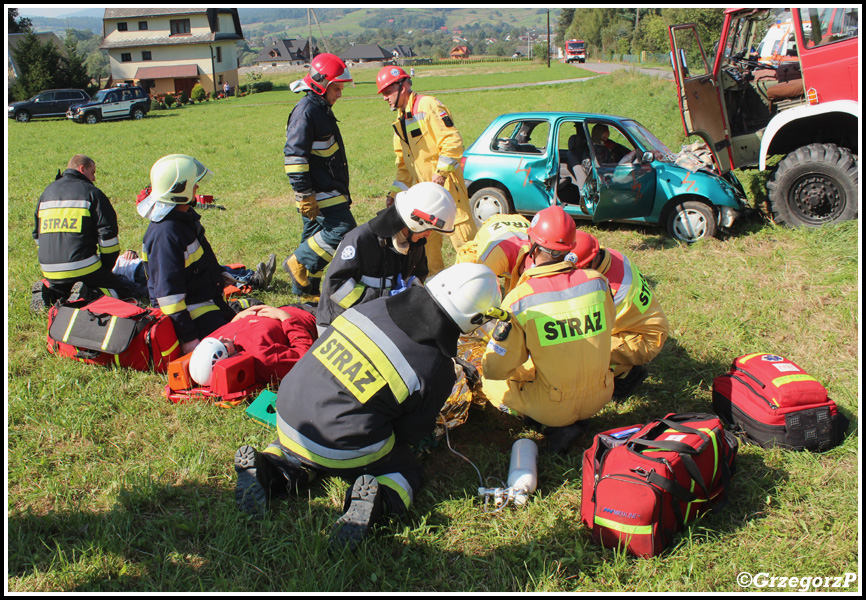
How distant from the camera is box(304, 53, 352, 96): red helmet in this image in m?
5.48

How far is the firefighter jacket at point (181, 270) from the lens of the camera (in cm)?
416

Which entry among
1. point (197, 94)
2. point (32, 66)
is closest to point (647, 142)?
point (197, 94)

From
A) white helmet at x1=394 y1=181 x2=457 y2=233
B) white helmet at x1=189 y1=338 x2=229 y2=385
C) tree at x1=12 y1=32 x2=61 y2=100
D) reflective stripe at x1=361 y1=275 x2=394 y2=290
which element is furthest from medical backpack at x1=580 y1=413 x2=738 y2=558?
tree at x1=12 y1=32 x2=61 y2=100

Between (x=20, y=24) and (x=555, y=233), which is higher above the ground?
(x=20, y=24)

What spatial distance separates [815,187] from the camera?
6625mm

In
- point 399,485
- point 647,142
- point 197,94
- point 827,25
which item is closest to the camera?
point 399,485

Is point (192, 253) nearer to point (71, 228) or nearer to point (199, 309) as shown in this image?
point (199, 309)

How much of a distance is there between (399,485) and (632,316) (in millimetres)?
1897

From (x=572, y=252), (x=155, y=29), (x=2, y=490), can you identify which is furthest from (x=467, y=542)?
(x=155, y=29)

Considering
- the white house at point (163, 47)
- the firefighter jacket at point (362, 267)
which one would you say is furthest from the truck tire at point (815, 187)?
the white house at point (163, 47)

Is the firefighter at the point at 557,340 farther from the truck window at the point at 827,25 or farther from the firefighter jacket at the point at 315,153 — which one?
the truck window at the point at 827,25

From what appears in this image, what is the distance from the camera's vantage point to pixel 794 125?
22.9 ft

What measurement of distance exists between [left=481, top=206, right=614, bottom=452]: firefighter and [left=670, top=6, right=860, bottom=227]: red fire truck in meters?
4.76

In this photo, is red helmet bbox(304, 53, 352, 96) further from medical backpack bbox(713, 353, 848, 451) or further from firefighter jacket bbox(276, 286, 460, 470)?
medical backpack bbox(713, 353, 848, 451)
